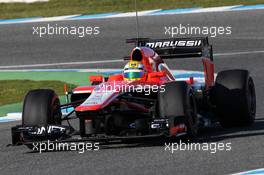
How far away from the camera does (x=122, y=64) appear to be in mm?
20641

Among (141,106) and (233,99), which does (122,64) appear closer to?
(233,99)

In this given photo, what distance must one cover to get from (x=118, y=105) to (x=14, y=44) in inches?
474

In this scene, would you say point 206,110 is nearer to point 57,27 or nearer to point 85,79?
point 85,79

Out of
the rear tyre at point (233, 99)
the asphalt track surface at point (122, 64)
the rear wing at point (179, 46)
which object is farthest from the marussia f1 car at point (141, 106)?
the rear wing at point (179, 46)

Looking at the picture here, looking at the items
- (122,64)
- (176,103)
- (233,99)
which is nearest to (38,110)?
(176,103)

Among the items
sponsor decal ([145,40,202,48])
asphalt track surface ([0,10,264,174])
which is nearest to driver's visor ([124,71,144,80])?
asphalt track surface ([0,10,264,174])

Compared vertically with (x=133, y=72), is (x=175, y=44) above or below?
above

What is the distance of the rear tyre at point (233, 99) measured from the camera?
12.3 metres

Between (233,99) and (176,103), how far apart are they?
132 centimetres

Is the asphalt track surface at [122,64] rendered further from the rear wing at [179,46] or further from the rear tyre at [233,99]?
the rear wing at [179,46]

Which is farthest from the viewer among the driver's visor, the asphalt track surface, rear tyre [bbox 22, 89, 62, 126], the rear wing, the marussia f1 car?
the rear wing

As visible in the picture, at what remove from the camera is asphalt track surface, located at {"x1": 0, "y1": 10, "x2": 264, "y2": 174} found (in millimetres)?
9922

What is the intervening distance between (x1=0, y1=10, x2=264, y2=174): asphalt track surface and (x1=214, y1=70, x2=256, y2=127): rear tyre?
15 centimetres

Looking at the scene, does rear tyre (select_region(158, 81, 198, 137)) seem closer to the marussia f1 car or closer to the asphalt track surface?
the marussia f1 car
